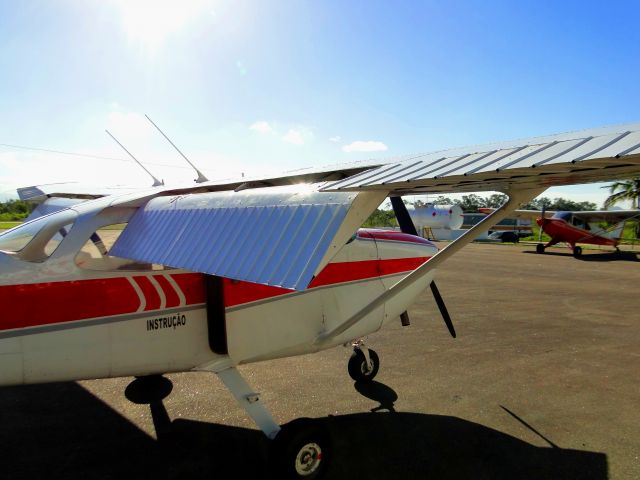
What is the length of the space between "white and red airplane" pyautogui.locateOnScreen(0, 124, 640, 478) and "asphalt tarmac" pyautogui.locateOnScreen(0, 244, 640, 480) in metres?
0.74

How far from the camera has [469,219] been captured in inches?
1719

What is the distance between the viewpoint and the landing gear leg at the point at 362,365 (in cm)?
449

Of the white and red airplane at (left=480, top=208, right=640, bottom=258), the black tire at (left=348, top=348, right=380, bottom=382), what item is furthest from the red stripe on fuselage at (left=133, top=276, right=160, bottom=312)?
the white and red airplane at (left=480, top=208, right=640, bottom=258)

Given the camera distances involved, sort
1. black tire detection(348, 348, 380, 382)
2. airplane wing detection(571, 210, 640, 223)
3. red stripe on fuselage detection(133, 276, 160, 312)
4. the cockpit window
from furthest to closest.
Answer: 1. airplane wing detection(571, 210, 640, 223)
2. black tire detection(348, 348, 380, 382)
3. red stripe on fuselage detection(133, 276, 160, 312)
4. the cockpit window

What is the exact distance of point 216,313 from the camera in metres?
2.94

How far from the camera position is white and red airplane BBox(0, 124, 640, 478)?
185 cm

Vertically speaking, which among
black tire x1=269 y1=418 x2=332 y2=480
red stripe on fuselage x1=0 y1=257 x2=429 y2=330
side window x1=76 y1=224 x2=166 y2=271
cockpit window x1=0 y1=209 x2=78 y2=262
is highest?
cockpit window x1=0 y1=209 x2=78 y2=262

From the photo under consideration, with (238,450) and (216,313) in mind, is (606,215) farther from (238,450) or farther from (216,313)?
(216,313)

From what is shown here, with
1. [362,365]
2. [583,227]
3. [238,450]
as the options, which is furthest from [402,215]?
[583,227]

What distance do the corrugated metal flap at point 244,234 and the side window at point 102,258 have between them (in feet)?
0.22

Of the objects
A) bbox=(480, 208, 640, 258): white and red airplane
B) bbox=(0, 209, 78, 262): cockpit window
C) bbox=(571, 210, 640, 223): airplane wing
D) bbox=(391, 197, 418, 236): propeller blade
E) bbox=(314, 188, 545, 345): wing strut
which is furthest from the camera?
bbox=(571, 210, 640, 223): airplane wing

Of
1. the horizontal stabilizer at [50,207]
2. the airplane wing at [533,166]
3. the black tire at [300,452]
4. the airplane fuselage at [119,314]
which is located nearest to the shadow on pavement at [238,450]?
the black tire at [300,452]

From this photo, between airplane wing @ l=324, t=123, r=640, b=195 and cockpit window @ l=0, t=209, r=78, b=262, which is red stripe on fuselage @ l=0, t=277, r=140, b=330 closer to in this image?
cockpit window @ l=0, t=209, r=78, b=262

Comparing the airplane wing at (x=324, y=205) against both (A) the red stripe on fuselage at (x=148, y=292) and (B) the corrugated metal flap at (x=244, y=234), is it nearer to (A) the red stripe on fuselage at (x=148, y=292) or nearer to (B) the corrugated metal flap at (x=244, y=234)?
(B) the corrugated metal flap at (x=244, y=234)
